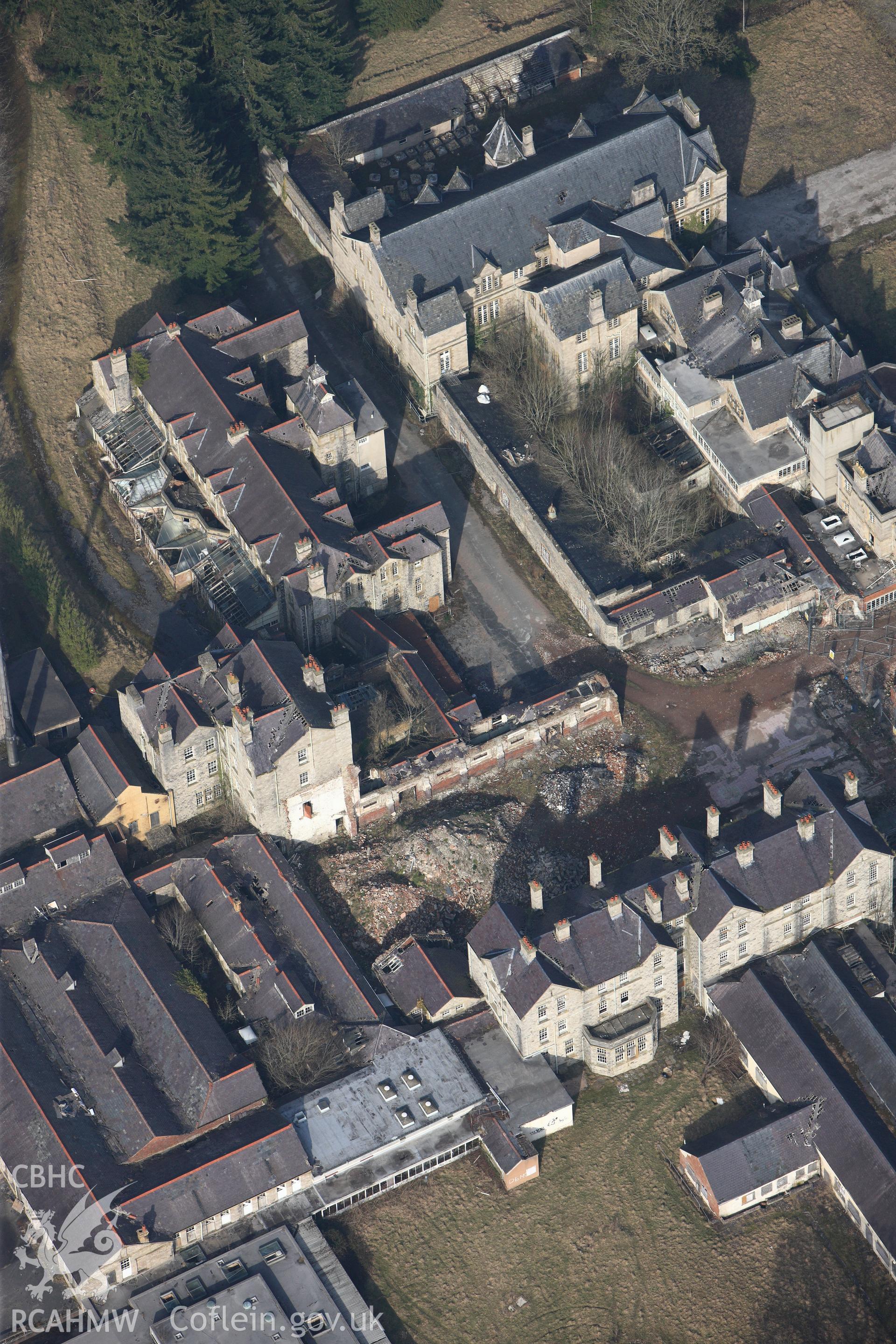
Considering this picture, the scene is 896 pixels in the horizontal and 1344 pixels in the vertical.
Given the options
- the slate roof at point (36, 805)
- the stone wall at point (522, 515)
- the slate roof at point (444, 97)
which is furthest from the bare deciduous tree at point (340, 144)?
the slate roof at point (36, 805)

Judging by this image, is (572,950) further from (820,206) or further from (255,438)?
(820,206)

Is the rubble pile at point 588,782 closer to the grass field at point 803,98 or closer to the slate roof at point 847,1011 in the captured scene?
the slate roof at point 847,1011

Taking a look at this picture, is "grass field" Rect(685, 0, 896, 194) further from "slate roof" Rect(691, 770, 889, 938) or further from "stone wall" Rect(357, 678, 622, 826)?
"slate roof" Rect(691, 770, 889, 938)

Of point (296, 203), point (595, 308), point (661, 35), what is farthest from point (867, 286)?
point (296, 203)

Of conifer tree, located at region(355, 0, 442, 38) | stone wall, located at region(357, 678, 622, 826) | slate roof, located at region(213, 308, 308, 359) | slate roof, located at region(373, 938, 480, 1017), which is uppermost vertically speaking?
conifer tree, located at region(355, 0, 442, 38)

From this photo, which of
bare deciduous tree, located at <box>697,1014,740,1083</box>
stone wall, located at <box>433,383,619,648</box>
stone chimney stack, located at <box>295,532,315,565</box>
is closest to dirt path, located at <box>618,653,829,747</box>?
stone wall, located at <box>433,383,619,648</box>

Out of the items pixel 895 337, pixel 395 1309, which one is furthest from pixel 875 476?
pixel 395 1309

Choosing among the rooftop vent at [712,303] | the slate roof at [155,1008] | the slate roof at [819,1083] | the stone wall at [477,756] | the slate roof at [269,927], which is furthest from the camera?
the rooftop vent at [712,303]
